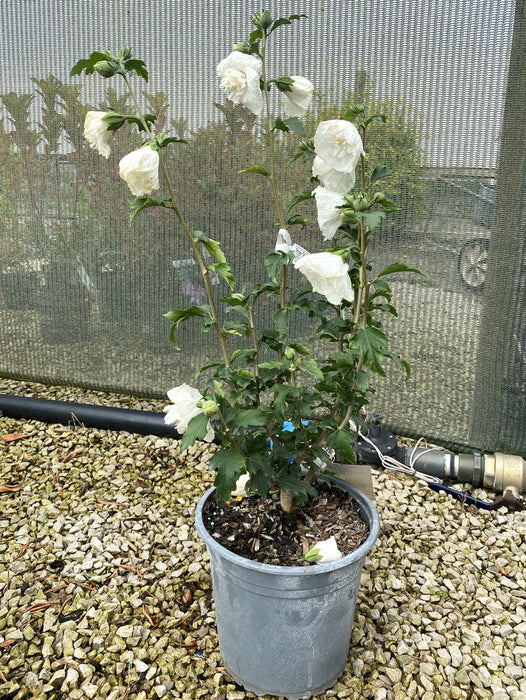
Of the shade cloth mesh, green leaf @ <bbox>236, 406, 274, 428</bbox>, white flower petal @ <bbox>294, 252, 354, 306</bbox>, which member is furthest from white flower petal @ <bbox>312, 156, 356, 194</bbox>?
the shade cloth mesh

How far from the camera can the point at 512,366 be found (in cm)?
227

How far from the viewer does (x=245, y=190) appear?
7.82 feet

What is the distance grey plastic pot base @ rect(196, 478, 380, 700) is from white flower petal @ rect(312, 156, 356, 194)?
774 millimetres

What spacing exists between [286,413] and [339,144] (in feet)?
1.96

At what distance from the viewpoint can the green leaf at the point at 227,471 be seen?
1.28 metres

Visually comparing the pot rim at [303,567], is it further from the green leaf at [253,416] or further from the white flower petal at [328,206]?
the white flower petal at [328,206]

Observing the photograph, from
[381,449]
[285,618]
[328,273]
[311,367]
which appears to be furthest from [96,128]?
[381,449]

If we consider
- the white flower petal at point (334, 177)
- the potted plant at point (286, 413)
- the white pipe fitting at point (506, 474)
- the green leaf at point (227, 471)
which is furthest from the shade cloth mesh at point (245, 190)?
the green leaf at point (227, 471)

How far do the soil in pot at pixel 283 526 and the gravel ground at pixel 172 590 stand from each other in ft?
1.09

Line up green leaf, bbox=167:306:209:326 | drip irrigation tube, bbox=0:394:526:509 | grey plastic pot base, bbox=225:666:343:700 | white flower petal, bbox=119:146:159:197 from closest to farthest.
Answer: white flower petal, bbox=119:146:159:197 → green leaf, bbox=167:306:209:326 → grey plastic pot base, bbox=225:666:343:700 → drip irrigation tube, bbox=0:394:526:509

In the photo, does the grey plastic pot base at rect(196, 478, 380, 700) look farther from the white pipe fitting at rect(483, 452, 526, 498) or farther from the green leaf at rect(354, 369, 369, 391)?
the white pipe fitting at rect(483, 452, 526, 498)

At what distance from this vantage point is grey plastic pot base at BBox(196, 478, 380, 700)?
1304 millimetres

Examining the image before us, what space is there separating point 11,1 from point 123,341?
1.50m

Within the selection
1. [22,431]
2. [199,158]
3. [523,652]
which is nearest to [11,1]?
[199,158]
